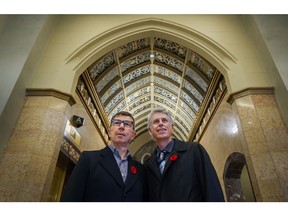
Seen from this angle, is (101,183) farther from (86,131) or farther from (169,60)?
(169,60)

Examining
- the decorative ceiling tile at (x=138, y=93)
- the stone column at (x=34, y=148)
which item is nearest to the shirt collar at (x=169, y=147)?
the stone column at (x=34, y=148)

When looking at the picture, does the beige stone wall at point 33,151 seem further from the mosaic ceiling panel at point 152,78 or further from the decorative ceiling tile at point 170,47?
the decorative ceiling tile at point 170,47

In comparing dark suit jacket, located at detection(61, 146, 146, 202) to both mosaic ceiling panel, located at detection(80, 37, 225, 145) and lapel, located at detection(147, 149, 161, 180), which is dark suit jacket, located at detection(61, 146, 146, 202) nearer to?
lapel, located at detection(147, 149, 161, 180)

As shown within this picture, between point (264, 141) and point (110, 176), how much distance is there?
3018 mm

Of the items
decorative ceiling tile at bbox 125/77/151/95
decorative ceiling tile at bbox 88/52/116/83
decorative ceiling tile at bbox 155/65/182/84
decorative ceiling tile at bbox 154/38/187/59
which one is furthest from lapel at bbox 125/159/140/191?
decorative ceiling tile at bbox 125/77/151/95

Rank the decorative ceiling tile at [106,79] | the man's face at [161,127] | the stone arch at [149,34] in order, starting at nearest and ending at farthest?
1. the man's face at [161,127]
2. the stone arch at [149,34]
3. the decorative ceiling tile at [106,79]

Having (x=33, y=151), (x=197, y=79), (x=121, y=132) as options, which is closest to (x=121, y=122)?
(x=121, y=132)

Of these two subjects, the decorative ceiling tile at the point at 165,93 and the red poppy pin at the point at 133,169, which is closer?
the red poppy pin at the point at 133,169

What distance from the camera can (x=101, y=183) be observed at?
154cm

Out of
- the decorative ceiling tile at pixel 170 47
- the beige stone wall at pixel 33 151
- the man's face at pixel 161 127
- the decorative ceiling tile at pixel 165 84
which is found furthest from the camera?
the decorative ceiling tile at pixel 165 84

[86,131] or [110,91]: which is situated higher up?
[110,91]

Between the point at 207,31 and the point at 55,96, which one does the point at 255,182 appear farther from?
the point at 55,96

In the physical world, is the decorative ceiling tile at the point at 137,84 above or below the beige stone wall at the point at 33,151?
above

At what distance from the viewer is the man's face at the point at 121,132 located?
184 centimetres
